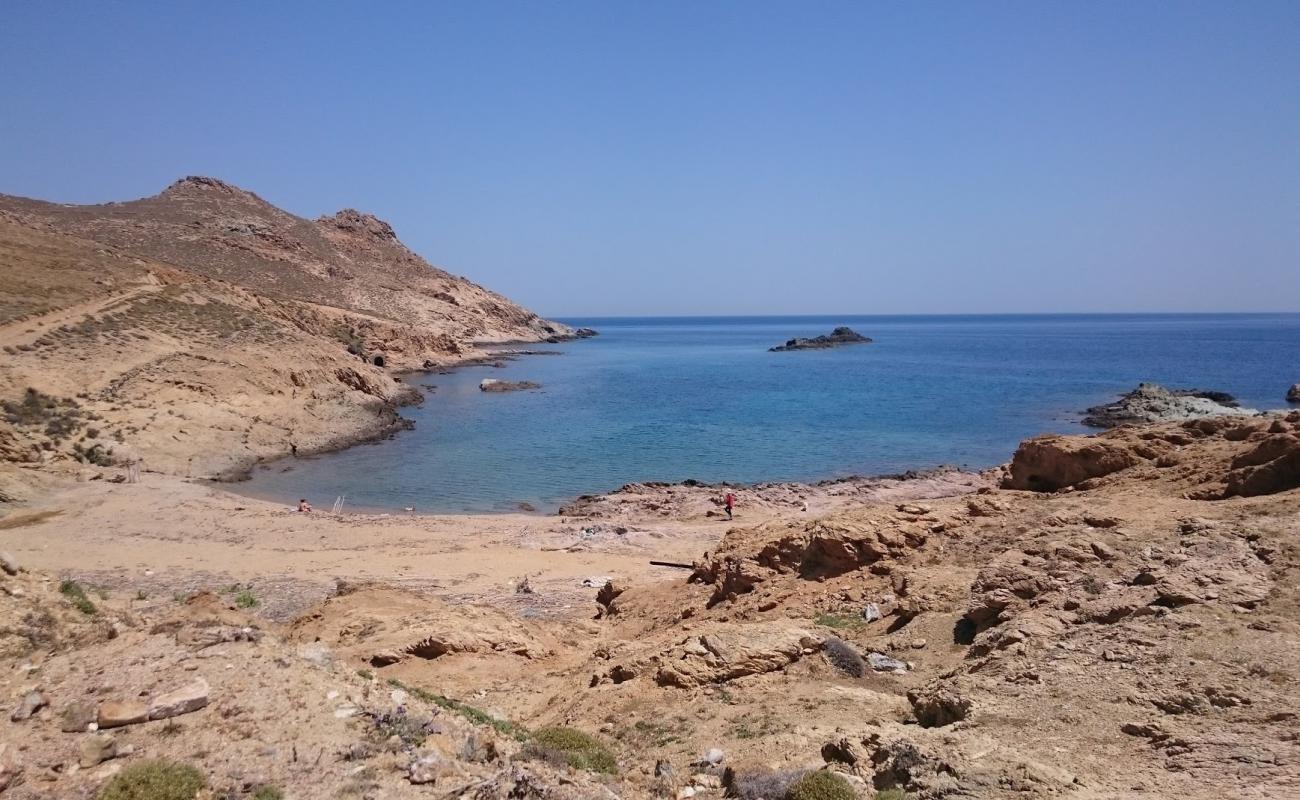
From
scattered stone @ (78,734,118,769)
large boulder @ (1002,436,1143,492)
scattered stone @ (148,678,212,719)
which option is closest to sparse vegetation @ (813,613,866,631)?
large boulder @ (1002,436,1143,492)

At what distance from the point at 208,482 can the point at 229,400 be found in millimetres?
8811

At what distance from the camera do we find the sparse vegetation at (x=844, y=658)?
340 inches

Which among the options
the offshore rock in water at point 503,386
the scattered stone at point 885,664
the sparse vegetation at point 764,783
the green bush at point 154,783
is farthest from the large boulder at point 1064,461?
the offshore rock in water at point 503,386

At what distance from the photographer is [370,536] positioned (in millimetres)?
21047

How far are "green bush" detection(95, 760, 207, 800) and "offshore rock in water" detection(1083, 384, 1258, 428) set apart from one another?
42062mm

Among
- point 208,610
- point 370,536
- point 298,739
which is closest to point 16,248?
point 370,536

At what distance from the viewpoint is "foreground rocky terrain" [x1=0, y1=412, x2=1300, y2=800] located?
19.2 feet

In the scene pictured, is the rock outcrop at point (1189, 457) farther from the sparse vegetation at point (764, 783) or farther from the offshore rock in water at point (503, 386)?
the offshore rock in water at point (503, 386)

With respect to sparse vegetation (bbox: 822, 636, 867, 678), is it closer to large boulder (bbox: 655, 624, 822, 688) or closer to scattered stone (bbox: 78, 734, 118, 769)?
large boulder (bbox: 655, 624, 822, 688)

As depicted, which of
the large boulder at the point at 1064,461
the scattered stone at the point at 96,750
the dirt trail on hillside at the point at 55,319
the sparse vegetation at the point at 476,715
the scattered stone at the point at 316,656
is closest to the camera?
the scattered stone at the point at 96,750

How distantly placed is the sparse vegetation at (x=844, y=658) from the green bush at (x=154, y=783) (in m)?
6.36

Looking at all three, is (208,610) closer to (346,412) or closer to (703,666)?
(703,666)

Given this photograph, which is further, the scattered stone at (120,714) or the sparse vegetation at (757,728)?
the sparse vegetation at (757,728)

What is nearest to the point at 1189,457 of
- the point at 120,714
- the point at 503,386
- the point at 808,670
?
the point at 808,670
